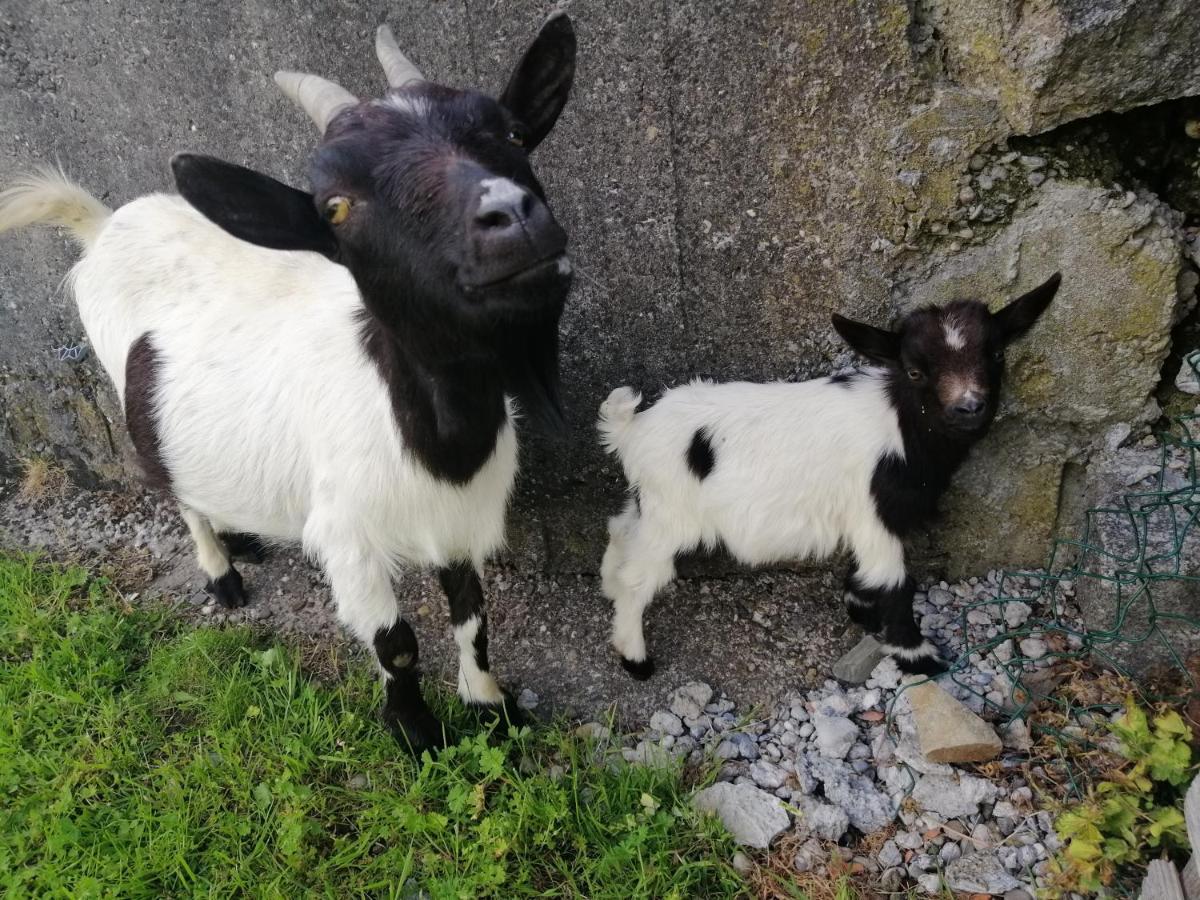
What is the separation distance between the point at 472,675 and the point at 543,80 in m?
1.85

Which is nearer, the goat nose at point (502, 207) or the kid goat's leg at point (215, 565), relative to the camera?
the goat nose at point (502, 207)

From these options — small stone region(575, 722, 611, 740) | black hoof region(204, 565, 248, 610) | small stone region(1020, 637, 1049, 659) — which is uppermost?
small stone region(1020, 637, 1049, 659)

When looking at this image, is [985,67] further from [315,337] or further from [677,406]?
[315,337]

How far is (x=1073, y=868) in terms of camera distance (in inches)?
81.1

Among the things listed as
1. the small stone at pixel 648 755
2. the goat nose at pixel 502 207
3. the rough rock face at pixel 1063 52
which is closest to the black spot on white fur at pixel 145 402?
the goat nose at pixel 502 207

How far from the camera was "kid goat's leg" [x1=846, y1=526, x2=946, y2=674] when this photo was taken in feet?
8.71

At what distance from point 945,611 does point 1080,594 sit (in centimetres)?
42

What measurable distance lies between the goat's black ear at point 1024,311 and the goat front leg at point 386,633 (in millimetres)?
1915

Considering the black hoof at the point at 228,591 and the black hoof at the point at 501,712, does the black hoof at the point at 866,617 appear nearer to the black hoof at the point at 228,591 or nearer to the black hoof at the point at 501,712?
the black hoof at the point at 501,712

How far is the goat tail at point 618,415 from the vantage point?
2803 mm

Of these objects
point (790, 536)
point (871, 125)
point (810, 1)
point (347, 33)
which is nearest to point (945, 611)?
point (790, 536)

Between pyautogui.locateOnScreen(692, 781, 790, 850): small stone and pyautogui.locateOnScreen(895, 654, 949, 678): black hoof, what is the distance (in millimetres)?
631

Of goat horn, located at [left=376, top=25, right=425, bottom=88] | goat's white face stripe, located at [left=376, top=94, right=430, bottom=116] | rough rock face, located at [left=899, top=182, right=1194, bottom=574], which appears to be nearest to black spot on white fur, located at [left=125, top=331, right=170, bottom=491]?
goat horn, located at [left=376, top=25, right=425, bottom=88]

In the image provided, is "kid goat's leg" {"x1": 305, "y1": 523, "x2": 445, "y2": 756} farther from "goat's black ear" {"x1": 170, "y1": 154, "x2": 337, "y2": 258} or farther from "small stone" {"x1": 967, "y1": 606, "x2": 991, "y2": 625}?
"small stone" {"x1": 967, "y1": 606, "x2": 991, "y2": 625}
